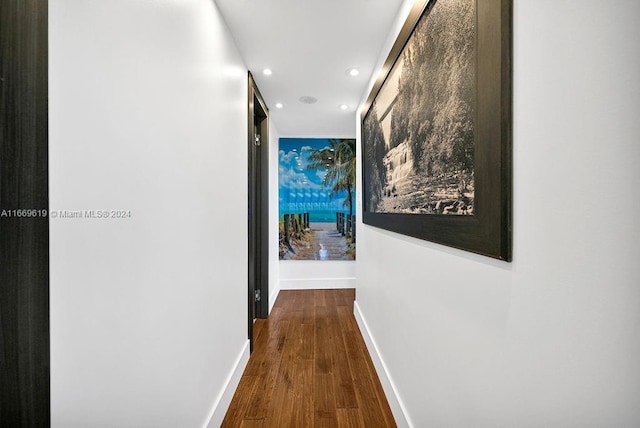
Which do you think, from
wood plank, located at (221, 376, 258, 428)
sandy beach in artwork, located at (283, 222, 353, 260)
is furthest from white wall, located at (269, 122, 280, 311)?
wood plank, located at (221, 376, 258, 428)

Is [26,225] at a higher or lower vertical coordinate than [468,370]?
higher

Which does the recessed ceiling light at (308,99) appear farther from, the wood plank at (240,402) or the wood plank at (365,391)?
the wood plank at (240,402)

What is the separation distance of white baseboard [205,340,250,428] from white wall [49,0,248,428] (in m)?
0.04

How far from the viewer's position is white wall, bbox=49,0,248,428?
0.66 metres

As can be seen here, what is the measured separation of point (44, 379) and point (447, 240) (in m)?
1.18

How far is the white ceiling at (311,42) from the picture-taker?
1553 mm

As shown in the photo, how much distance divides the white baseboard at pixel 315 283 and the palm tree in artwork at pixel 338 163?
1.29 m

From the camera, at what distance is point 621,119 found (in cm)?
45

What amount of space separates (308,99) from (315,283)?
2699 mm

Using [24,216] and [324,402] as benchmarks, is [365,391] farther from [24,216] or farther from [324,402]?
[24,216]

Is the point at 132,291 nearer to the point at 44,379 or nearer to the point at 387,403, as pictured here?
the point at 44,379

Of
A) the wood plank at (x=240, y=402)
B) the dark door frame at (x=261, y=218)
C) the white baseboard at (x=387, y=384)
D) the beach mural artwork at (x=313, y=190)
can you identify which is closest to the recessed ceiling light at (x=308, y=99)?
the dark door frame at (x=261, y=218)

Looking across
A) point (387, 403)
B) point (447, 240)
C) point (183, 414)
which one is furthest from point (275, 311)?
point (447, 240)

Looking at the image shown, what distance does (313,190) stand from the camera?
4180 millimetres
